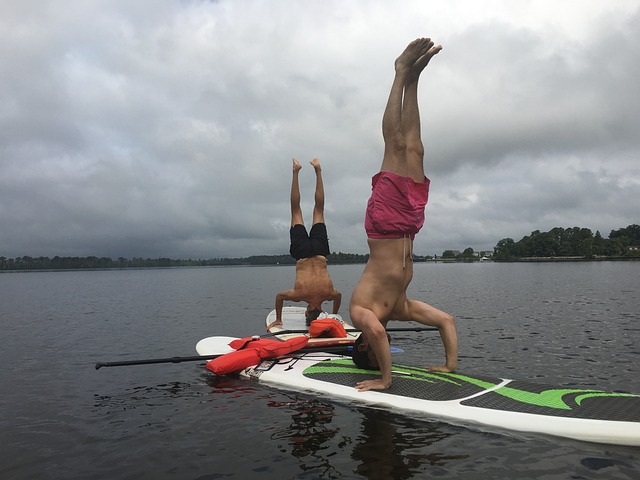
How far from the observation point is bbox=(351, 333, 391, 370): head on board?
339 inches

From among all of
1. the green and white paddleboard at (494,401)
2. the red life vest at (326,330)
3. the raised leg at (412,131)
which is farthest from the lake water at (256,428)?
the raised leg at (412,131)

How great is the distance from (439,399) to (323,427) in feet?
6.63

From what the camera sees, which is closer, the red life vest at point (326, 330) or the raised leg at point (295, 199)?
the red life vest at point (326, 330)

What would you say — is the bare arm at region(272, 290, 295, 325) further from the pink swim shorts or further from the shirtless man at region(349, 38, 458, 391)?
the pink swim shorts

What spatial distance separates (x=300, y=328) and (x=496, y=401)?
32.4 feet

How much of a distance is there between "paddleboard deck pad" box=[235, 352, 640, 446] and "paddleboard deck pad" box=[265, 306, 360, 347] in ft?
10.3

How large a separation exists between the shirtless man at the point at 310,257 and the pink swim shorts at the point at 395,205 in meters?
8.99

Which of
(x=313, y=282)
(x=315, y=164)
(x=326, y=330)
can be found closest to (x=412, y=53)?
(x=326, y=330)

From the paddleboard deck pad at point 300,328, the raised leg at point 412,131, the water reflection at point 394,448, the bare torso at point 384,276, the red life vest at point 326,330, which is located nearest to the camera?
the water reflection at point 394,448

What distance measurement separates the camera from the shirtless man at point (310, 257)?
16.1 m

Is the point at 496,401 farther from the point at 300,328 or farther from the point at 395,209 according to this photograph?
the point at 300,328

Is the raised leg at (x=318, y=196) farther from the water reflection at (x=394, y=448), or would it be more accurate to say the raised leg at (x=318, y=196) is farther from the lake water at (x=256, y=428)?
the water reflection at (x=394, y=448)

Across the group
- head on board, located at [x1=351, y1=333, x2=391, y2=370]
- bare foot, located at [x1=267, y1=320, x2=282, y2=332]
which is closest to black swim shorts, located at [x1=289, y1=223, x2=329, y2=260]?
bare foot, located at [x1=267, y1=320, x2=282, y2=332]

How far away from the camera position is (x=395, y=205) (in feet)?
22.7
